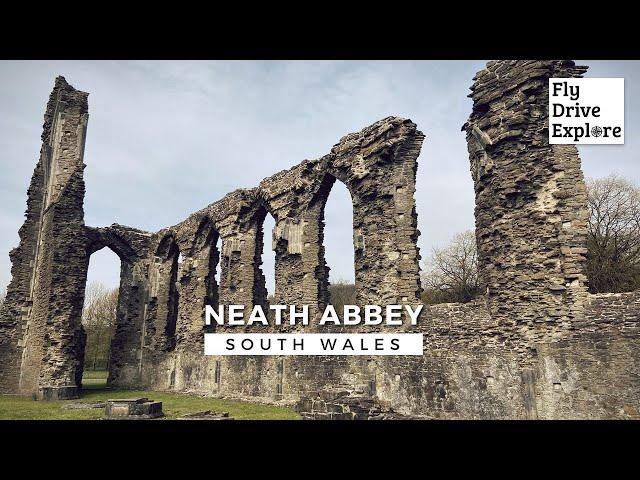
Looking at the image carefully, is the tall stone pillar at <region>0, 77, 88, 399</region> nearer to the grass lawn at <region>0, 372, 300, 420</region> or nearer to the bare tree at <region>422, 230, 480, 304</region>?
the grass lawn at <region>0, 372, 300, 420</region>

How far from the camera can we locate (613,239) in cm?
2077

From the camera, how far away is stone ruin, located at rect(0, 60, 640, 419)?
27.7 ft

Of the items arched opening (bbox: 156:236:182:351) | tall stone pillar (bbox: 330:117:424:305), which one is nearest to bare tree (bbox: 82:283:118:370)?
arched opening (bbox: 156:236:182:351)

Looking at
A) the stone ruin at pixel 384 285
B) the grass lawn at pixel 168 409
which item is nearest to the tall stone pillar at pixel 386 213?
the stone ruin at pixel 384 285

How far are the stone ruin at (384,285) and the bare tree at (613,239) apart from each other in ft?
33.6

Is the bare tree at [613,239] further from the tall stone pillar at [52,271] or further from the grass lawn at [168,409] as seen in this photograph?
the tall stone pillar at [52,271]

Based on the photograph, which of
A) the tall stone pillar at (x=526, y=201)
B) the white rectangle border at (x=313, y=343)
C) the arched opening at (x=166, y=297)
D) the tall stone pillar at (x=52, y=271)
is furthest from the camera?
the arched opening at (x=166, y=297)

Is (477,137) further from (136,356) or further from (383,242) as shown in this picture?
(136,356)

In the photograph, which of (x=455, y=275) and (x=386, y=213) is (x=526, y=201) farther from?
(x=455, y=275)

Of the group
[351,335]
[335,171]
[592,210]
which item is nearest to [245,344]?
[351,335]

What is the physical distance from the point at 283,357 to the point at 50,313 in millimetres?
8597

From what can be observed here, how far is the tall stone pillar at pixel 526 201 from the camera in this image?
8617 millimetres

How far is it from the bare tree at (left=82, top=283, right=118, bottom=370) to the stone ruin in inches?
707

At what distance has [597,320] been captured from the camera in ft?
26.3
